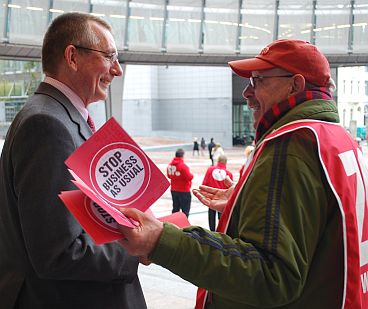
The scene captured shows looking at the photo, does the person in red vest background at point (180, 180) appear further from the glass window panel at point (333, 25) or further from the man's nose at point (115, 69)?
the glass window panel at point (333, 25)

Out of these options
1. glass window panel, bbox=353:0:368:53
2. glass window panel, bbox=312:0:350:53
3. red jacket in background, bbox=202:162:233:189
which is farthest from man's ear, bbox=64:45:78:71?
glass window panel, bbox=353:0:368:53

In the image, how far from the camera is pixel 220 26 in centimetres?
1591

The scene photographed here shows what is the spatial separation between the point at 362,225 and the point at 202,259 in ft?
1.81

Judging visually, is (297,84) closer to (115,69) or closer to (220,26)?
(115,69)

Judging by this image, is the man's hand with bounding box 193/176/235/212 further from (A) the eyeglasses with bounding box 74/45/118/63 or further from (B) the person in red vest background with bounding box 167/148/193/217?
(B) the person in red vest background with bounding box 167/148/193/217

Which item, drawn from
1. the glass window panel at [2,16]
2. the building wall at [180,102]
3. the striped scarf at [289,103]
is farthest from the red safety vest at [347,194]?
the building wall at [180,102]

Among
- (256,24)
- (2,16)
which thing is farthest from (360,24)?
(2,16)

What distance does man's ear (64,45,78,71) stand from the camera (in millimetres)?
1974

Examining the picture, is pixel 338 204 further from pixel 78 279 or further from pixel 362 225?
pixel 78 279

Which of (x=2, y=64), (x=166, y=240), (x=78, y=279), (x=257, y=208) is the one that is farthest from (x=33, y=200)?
(x=2, y=64)

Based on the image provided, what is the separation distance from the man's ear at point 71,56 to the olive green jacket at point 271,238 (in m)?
0.93

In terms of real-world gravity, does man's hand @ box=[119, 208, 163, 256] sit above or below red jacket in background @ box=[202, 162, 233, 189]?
above

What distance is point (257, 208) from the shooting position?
53.9 inches

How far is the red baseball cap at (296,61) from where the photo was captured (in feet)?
5.13
